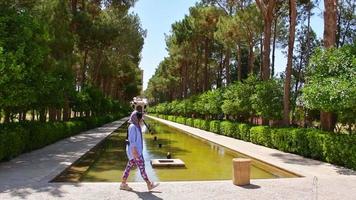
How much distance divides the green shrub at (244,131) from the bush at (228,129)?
4.47ft

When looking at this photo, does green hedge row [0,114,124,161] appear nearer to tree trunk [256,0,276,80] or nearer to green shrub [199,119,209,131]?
tree trunk [256,0,276,80]

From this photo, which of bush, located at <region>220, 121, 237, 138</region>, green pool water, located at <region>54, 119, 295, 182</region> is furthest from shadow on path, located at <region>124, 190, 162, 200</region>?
bush, located at <region>220, 121, 237, 138</region>

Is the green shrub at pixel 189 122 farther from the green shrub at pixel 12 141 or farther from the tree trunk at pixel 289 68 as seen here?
the green shrub at pixel 12 141

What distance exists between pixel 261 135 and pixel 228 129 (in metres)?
7.48

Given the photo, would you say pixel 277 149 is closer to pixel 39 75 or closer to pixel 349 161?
pixel 349 161

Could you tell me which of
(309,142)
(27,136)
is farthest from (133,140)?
(309,142)

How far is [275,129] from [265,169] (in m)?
6.11

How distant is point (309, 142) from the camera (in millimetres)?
16641

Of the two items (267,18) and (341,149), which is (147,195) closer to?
(341,149)

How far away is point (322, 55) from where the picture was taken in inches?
610

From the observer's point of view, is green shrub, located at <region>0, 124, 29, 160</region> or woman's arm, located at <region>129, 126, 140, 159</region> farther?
green shrub, located at <region>0, 124, 29, 160</region>

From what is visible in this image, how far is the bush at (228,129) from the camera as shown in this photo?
28.1 meters

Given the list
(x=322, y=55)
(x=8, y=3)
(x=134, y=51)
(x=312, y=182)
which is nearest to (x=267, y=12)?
(x=322, y=55)

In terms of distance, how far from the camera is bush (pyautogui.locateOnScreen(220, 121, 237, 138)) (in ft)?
92.2
